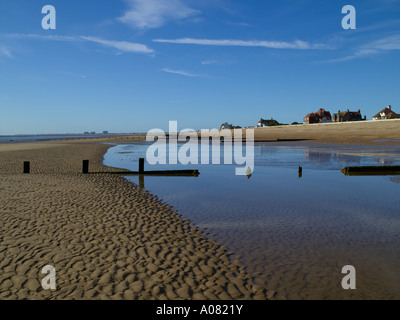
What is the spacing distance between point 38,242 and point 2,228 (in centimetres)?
198

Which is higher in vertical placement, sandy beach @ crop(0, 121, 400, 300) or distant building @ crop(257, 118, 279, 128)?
distant building @ crop(257, 118, 279, 128)

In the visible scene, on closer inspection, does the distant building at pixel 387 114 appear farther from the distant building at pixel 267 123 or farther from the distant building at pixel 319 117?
the distant building at pixel 267 123

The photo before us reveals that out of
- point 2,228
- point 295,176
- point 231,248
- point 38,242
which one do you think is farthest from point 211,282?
point 295,176

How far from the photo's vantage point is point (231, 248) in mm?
7309

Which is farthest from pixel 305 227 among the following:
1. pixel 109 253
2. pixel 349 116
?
pixel 349 116

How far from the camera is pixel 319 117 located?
130 metres

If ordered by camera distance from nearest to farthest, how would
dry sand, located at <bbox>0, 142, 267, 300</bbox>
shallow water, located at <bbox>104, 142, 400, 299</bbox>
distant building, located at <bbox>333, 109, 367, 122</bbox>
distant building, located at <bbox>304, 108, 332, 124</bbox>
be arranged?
dry sand, located at <bbox>0, 142, 267, 300</bbox>, shallow water, located at <bbox>104, 142, 400, 299</bbox>, distant building, located at <bbox>333, 109, 367, 122</bbox>, distant building, located at <bbox>304, 108, 332, 124</bbox>

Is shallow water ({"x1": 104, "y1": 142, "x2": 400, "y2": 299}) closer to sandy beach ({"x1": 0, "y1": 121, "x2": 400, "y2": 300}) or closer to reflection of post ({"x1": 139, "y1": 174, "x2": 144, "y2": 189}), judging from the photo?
reflection of post ({"x1": 139, "y1": 174, "x2": 144, "y2": 189})

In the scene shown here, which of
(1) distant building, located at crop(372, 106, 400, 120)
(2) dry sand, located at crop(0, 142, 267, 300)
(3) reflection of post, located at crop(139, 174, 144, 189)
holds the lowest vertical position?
(2) dry sand, located at crop(0, 142, 267, 300)

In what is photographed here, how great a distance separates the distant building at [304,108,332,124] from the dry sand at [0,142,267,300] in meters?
134

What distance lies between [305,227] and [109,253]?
6.42 metres

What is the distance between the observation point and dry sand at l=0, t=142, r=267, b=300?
203 inches

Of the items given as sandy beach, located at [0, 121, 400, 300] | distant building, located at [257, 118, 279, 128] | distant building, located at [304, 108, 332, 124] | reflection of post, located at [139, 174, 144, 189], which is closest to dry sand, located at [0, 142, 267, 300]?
sandy beach, located at [0, 121, 400, 300]
